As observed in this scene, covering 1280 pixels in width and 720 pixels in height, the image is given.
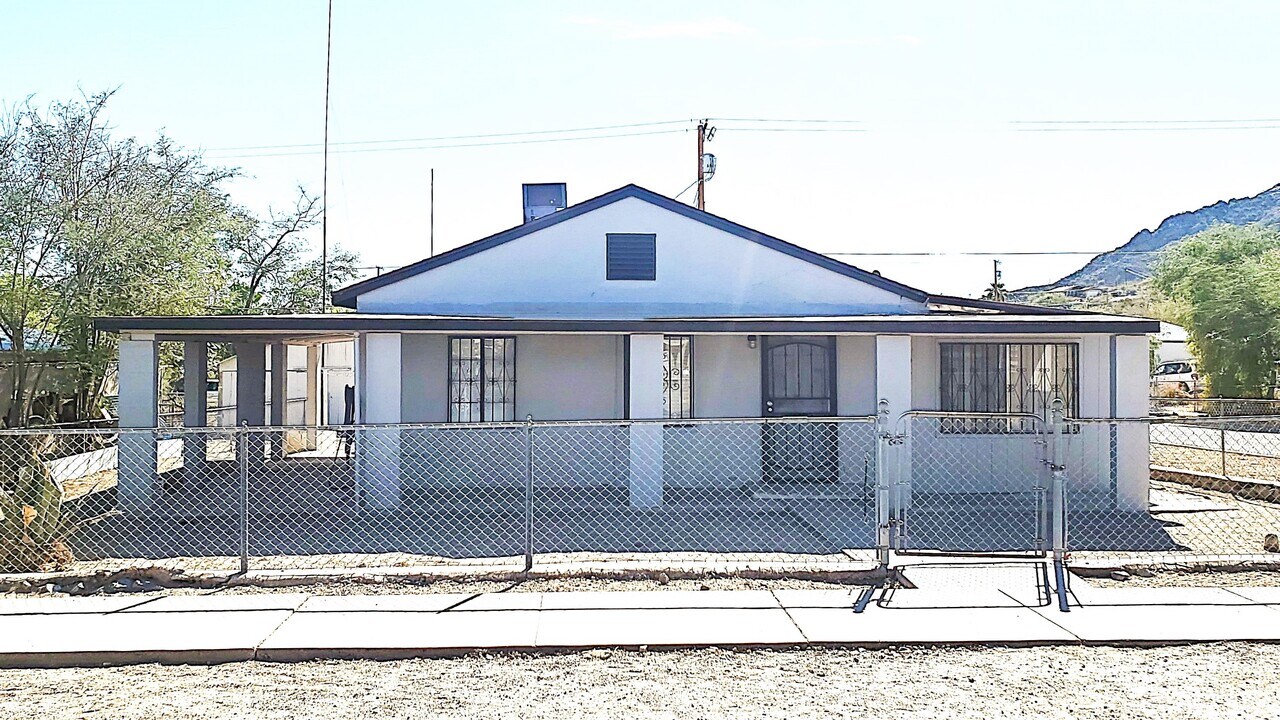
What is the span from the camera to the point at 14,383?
51.6 ft

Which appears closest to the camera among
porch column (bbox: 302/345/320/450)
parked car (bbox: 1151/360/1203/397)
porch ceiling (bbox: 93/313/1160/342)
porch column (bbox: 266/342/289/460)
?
porch ceiling (bbox: 93/313/1160/342)

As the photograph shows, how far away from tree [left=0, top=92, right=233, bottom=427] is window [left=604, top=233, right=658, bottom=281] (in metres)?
6.87

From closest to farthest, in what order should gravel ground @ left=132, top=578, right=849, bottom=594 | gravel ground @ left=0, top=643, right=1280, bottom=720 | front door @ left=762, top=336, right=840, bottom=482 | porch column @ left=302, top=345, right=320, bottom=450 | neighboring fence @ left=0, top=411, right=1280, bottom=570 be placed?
1. gravel ground @ left=0, top=643, right=1280, bottom=720
2. gravel ground @ left=132, top=578, right=849, bottom=594
3. neighboring fence @ left=0, top=411, right=1280, bottom=570
4. front door @ left=762, top=336, right=840, bottom=482
5. porch column @ left=302, top=345, right=320, bottom=450

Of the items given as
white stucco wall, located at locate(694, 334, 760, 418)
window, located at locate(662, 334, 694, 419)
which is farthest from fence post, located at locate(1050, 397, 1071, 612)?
window, located at locate(662, 334, 694, 419)

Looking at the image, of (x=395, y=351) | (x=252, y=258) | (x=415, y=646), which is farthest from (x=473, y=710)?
(x=252, y=258)

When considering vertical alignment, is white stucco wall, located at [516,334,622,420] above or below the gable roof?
below

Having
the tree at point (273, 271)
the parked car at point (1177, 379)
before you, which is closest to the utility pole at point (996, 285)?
the parked car at point (1177, 379)

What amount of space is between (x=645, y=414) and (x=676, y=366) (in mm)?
1970

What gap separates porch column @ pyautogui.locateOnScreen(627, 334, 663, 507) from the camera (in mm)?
12695

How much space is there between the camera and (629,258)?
15.6 meters

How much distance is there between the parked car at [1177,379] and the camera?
39.1 m

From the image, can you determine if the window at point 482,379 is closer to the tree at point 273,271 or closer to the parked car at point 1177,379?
the tree at point 273,271

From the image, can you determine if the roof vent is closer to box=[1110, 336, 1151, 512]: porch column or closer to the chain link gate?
the chain link gate

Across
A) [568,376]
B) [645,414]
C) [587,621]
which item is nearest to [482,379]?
[568,376]
